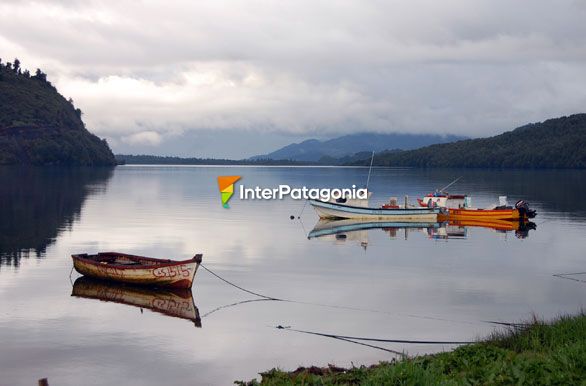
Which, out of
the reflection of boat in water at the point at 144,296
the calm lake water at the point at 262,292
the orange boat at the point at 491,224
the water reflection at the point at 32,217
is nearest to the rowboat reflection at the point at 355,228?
the calm lake water at the point at 262,292

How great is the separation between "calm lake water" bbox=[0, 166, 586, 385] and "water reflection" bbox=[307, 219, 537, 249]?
49cm

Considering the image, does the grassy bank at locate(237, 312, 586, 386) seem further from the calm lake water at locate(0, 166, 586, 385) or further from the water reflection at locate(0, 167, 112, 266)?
the water reflection at locate(0, 167, 112, 266)

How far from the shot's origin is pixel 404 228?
76.9 m

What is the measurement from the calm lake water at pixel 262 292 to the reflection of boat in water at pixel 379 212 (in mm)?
6700

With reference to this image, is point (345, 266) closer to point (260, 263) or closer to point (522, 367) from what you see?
point (260, 263)

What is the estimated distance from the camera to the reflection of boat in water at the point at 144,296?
32.4 meters

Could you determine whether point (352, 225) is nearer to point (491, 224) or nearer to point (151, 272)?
point (491, 224)

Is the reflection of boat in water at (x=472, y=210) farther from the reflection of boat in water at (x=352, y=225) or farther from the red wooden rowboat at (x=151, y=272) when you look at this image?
the red wooden rowboat at (x=151, y=272)

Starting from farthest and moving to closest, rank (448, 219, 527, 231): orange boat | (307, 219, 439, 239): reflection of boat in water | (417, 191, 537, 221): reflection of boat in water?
(417, 191, 537, 221): reflection of boat in water
(448, 219, 527, 231): orange boat
(307, 219, 439, 239): reflection of boat in water

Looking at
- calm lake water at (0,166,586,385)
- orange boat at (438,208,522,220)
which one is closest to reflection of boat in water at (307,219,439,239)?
calm lake water at (0,166,586,385)

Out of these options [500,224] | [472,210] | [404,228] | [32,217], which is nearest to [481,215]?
[472,210]

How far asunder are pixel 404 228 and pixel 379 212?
5785mm

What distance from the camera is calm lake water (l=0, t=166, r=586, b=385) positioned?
2480 cm

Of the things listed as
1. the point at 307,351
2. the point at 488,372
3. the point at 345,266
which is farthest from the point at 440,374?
the point at 345,266
